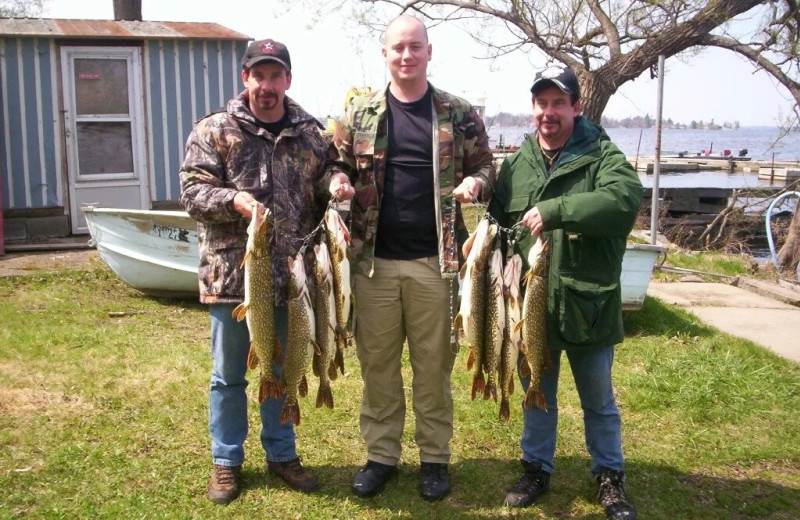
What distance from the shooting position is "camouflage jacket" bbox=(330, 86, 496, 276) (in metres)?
4.23

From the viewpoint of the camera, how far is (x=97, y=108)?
11.3m

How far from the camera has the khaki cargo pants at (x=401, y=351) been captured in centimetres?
438

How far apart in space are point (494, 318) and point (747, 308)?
614 centimetres

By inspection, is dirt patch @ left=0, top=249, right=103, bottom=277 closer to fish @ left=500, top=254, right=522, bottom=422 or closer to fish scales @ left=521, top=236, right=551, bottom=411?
fish @ left=500, top=254, right=522, bottom=422

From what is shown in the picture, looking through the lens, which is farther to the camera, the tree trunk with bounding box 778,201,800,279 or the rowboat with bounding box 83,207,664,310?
the tree trunk with bounding box 778,201,800,279

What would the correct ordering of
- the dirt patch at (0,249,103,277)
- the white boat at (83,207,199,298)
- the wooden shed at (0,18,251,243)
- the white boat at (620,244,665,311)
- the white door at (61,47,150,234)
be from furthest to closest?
the white door at (61,47,150,234) < the wooden shed at (0,18,251,243) < the dirt patch at (0,249,103,277) < the white boat at (83,207,199,298) < the white boat at (620,244,665,311)

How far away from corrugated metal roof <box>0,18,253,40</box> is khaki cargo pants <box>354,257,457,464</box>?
8.22 meters

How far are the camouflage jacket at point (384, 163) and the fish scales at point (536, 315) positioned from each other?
481 millimetres

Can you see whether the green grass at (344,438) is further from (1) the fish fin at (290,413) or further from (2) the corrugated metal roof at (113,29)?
(2) the corrugated metal roof at (113,29)

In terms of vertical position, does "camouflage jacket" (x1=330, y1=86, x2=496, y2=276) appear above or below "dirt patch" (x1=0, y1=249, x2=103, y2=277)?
above

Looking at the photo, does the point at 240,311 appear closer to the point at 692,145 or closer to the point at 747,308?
the point at 747,308

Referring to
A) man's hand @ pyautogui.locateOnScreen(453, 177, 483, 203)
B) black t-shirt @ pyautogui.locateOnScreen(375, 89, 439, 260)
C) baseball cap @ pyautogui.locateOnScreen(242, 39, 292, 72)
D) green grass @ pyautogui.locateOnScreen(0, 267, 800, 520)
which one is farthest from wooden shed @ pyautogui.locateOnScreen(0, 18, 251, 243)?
man's hand @ pyautogui.locateOnScreen(453, 177, 483, 203)

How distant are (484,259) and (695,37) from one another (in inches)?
407

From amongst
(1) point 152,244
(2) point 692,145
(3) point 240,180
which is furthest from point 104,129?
(2) point 692,145
